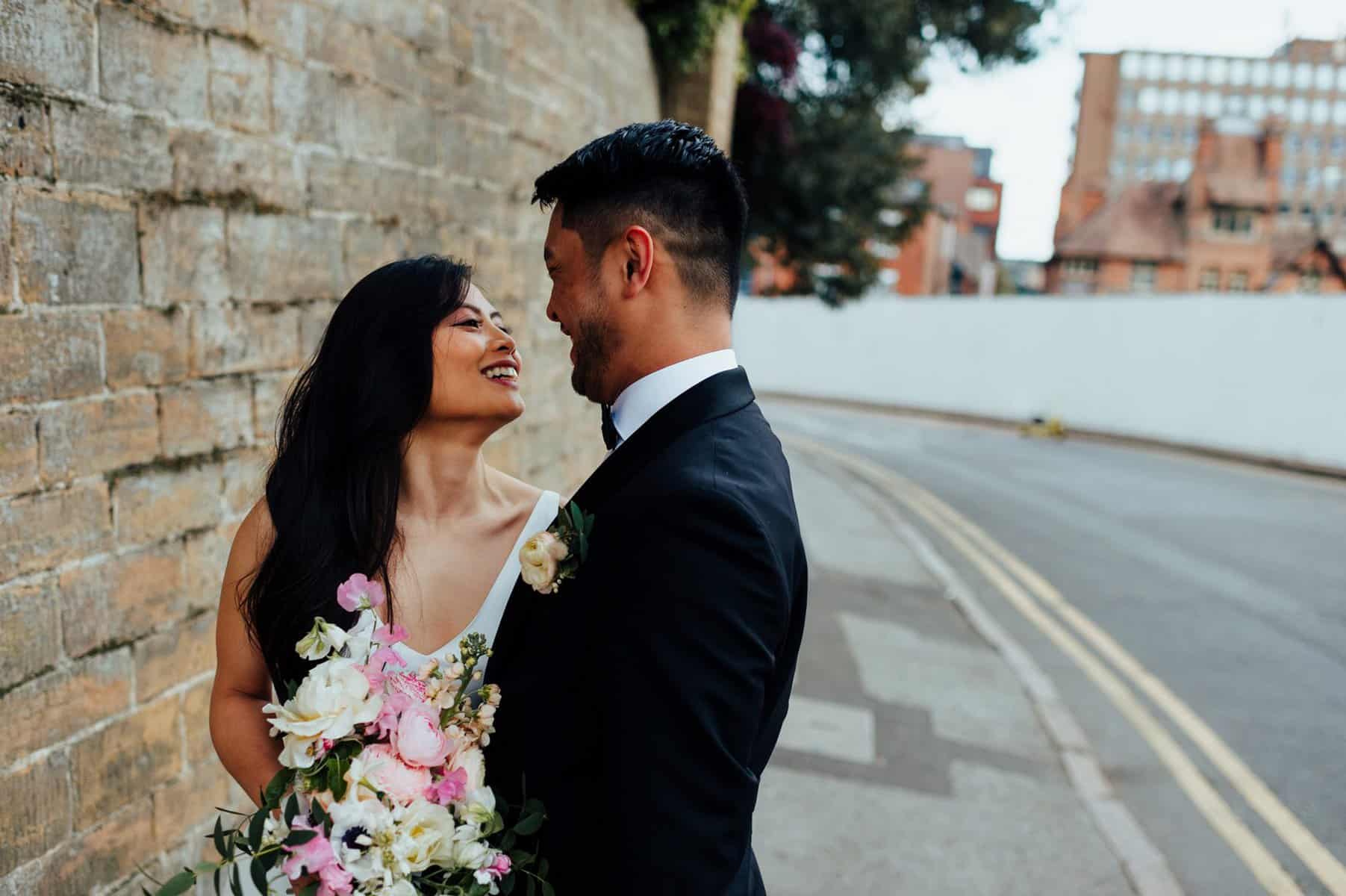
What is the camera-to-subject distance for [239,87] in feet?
9.98

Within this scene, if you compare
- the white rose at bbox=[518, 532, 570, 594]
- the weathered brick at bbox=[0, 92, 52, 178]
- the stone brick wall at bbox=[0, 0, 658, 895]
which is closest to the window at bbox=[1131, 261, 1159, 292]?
the stone brick wall at bbox=[0, 0, 658, 895]

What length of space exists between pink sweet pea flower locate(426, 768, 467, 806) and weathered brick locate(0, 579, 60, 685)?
1.33m

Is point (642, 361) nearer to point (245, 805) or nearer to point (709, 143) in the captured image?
point (709, 143)

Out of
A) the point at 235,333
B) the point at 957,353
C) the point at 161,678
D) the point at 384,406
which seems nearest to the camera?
the point at 384,406

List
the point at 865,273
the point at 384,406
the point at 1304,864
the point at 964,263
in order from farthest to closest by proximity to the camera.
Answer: the point at 964,263
the point at 865,273
the point at 1304,864
the point at 384,406

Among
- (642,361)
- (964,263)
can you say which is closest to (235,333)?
(642,361)

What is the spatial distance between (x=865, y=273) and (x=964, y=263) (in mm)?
51028

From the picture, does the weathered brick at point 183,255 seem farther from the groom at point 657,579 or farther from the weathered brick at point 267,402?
the groom at point 657,579

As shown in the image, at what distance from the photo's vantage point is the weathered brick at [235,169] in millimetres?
2844

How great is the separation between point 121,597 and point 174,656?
30 centimetres

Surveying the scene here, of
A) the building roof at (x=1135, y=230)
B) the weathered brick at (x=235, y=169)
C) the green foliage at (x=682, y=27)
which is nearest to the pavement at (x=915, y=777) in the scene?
the weathered brick at (x=235, y=169)

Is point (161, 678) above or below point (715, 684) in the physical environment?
below

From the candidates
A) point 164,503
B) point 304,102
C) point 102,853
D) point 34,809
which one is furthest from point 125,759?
point 304,102

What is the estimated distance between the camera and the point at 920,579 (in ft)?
29.1
